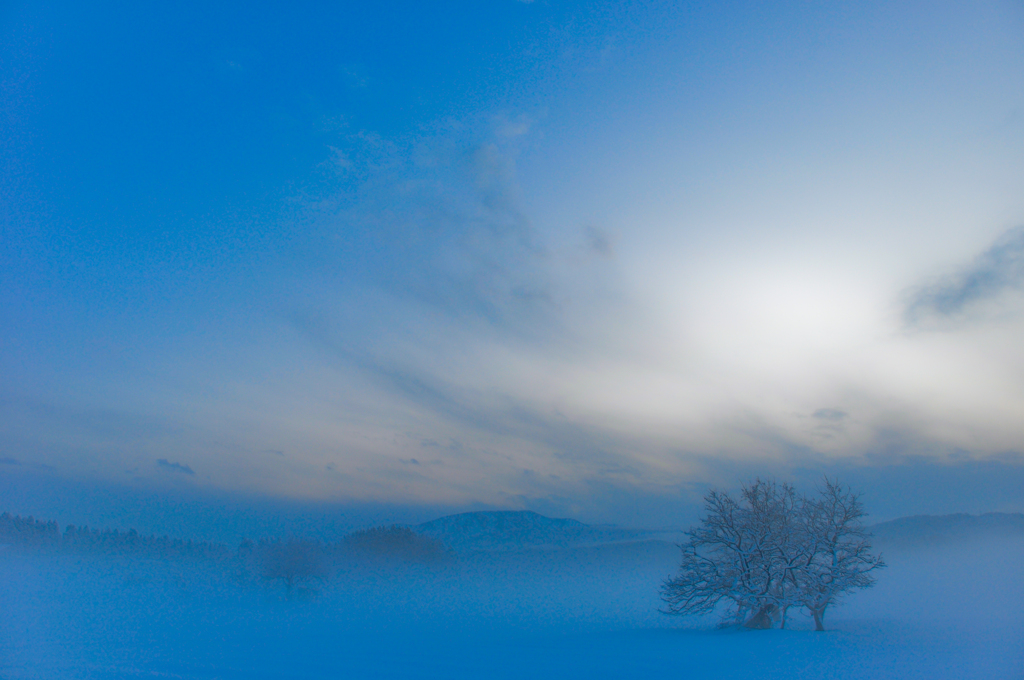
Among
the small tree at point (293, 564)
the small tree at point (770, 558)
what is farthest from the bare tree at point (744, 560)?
the small tree at point (293, 564)

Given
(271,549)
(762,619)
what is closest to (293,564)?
(271,549)

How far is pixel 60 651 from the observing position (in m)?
22.1

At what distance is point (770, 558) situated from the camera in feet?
76.4

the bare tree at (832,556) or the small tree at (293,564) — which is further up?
the bare tree at (832,556)

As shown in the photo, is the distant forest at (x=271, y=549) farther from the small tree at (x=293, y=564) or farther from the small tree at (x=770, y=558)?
the small tree at (x=770, y=558)

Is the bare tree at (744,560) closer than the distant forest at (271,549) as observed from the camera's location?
Yes

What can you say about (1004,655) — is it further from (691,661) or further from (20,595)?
(20,595)

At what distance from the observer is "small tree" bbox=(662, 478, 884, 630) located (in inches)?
910

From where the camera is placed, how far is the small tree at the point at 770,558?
23109mm

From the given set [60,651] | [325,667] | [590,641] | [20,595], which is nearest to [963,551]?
[590,641]

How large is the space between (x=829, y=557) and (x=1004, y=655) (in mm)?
7653

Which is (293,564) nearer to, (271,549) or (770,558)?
(271,549)

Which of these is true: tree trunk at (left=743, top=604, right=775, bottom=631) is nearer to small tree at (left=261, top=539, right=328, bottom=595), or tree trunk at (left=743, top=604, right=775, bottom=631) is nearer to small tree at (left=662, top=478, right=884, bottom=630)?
small tree at (left=662, top=478, right=884, bottom=630)

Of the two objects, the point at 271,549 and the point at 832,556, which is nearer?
the point at 832,556
